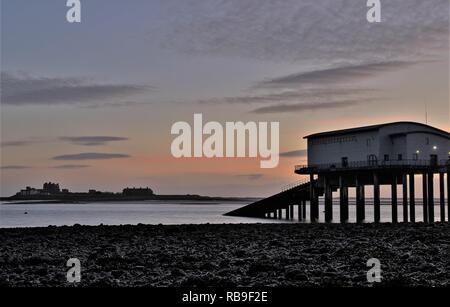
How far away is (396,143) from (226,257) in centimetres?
3852

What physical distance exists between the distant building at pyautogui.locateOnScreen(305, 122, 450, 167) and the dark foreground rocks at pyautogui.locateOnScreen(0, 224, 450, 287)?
26851 mm

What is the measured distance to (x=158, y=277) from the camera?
1599cm

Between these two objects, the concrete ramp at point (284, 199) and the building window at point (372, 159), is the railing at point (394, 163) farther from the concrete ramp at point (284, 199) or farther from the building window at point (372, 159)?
the concrete ramp at point (284, 199)

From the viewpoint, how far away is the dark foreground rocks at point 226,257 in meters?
15.6

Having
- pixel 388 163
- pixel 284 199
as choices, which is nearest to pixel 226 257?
pixel 388 163

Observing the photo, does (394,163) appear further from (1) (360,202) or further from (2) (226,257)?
(2) (226,257)

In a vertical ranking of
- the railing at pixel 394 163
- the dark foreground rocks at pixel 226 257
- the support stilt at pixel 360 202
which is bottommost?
the dark foreground rocks at pixel 226 257

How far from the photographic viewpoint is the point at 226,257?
1938 centimetres

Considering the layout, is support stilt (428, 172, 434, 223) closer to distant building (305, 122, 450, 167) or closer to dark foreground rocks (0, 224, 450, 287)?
distant building (305, 122, 450, 167)

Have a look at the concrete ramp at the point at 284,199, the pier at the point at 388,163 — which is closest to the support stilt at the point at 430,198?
the pier at the point at 388,163

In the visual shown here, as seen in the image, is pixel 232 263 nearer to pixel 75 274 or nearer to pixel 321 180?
pixel 75 274

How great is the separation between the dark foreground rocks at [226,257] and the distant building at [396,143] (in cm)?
2685

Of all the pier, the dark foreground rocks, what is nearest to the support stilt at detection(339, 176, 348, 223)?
the pier
